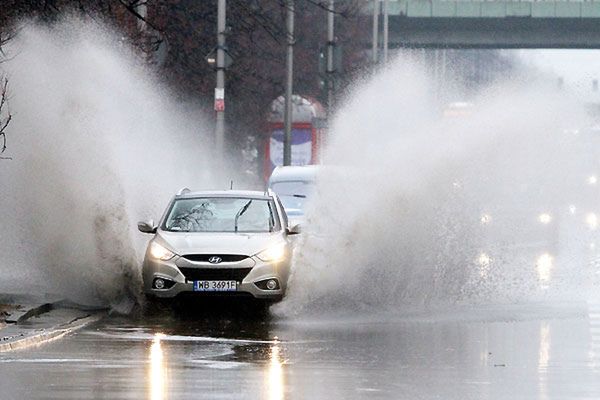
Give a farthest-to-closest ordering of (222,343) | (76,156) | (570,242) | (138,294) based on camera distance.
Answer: (570,242) < (76,156) < (138,294) < (222,343)

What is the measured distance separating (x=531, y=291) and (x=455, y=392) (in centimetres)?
1347

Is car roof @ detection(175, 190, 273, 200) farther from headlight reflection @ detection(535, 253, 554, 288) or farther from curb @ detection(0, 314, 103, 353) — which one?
headlight reflection @ detection(535, 253, 554, 288)

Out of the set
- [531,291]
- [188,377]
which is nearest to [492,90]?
[531,291]

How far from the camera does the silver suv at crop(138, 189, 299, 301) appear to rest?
22.4 m

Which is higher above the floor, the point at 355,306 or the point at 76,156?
Result: the point at 76,156

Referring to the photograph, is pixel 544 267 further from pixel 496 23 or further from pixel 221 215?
pixel 496 23

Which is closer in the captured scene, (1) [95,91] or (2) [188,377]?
(2) [188,377]

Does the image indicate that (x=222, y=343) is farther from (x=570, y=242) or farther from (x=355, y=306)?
(x=570, y=242)

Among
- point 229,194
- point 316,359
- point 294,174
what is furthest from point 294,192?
point 316,359

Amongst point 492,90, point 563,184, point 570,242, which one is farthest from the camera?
point 570,242

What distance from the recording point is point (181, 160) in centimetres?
4891

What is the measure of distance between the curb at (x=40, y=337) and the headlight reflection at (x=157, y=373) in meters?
1.03

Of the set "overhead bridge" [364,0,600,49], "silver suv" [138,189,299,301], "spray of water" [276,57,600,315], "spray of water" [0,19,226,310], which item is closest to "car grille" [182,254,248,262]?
"silver suv" [138,189,299,301]

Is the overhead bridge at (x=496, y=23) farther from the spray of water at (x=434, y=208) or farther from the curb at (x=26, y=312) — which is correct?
the curb at (x=26, y=312)
